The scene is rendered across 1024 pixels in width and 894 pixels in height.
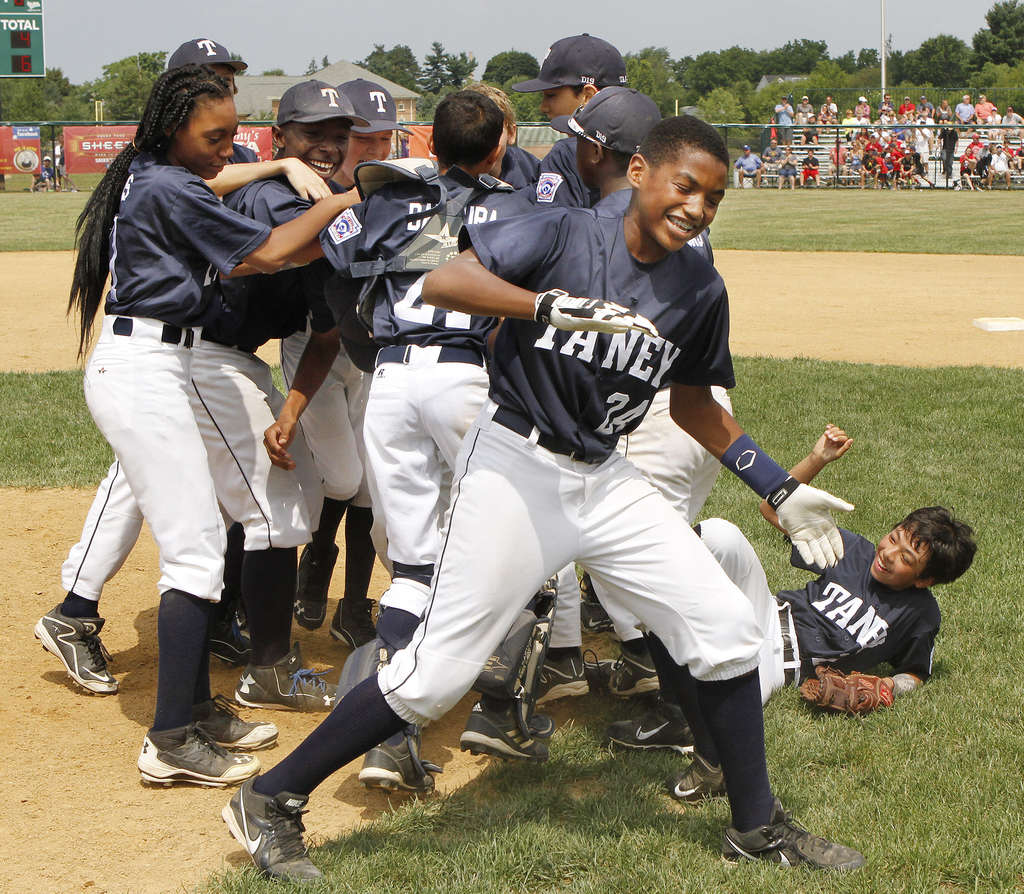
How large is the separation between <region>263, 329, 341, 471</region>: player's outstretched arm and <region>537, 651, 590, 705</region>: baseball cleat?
1130 millimetres

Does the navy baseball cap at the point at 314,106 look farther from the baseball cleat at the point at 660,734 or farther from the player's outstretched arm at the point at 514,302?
the baseball cleat at the point at 660,734

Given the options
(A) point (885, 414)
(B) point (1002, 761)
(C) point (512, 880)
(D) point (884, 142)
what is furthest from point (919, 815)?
(D) point (884, 142)

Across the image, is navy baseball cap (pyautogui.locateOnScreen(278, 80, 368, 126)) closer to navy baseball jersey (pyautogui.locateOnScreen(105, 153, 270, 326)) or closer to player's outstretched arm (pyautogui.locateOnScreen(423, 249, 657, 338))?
navy baseball jersey (pyautogui.locateOnScreen(105, 153, 270, 326))

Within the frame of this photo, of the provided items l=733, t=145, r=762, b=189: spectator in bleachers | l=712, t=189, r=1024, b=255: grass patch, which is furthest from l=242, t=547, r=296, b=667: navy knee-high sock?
l=733, t=145, r=762, b=189: spectator in bleachers

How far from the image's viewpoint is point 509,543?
8.98ft

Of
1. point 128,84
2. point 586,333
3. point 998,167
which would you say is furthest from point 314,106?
point 128,84

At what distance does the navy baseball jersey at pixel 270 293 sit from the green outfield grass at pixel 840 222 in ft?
48.1

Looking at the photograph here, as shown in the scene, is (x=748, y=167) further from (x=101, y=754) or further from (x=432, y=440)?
(x=101, y=754)

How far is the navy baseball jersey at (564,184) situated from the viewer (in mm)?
4137

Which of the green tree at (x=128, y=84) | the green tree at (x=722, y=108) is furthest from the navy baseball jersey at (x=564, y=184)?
the green tree at (x=722, y=108)

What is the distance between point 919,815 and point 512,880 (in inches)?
44.8

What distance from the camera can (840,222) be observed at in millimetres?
21844

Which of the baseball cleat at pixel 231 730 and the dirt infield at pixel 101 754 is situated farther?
the baseball cleat at pixel 231 730

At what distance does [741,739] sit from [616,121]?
191 centimetres
